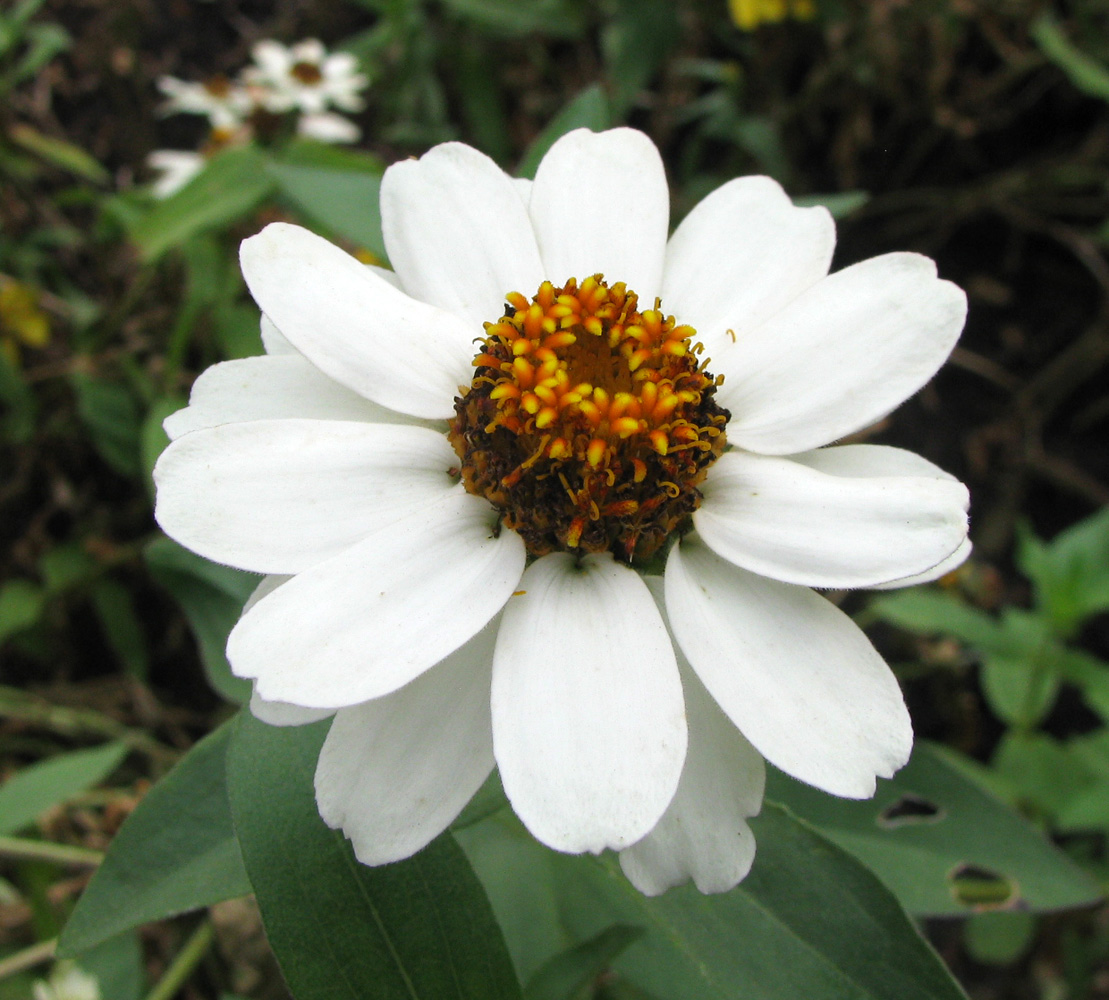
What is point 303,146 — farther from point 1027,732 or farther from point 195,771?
point 1027,732

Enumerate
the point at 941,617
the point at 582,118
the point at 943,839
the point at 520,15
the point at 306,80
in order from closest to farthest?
the point at 943,839, the point at 582,118, the point at 941,617, the point at 520,15, the point at 306,80

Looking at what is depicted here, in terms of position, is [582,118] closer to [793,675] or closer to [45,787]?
[793,675]

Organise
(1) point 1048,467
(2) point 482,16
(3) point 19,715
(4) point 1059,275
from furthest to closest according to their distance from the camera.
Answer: (4) point 1059,275 < (1) point 1048,467 < (2) point 482,16 < (3) point 19,715

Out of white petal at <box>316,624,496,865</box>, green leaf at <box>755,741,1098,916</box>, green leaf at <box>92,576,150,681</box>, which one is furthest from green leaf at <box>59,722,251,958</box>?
green leaf at <box>92,576,150,681</box>

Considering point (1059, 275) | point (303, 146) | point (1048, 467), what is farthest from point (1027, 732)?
point (303, 146)

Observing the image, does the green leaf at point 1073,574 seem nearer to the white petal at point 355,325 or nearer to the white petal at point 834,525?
the white petal at point 834,525

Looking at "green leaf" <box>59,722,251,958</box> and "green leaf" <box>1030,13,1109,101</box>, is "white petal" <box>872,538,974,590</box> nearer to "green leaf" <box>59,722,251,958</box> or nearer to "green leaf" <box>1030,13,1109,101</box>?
"green leaf" <box>59,722,251,958</box>

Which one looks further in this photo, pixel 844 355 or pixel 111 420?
pixel 111 420

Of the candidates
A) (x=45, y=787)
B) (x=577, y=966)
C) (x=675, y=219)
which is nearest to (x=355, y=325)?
(x=577, y=966)
